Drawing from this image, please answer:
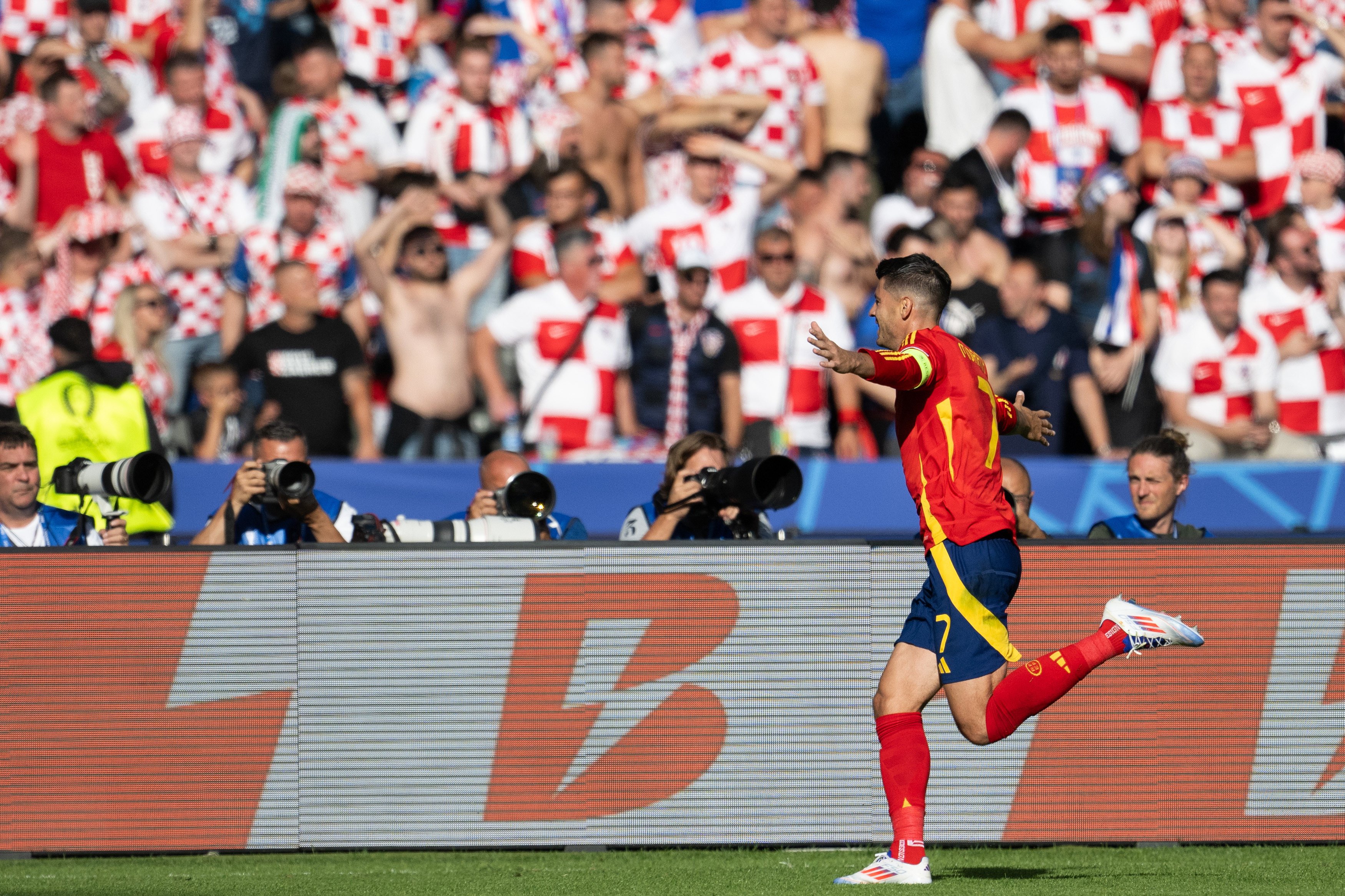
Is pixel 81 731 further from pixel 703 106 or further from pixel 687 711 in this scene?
pixel 703 106

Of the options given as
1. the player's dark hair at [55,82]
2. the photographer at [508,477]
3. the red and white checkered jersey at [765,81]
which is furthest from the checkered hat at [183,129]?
the photographer at [508,477]

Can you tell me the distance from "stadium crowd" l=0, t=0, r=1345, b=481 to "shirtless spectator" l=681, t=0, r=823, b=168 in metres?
0.03

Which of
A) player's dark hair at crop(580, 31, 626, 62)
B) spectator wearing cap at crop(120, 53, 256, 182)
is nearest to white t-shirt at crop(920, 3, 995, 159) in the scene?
player's dark hair at crop(580, 31, 626, 62)

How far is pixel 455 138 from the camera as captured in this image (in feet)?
38.8

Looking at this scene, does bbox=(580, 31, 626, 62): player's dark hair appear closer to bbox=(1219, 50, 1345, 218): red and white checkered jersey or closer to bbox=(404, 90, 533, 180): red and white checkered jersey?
bbox=(404, 90, 533, 180): red and white checkered jersey

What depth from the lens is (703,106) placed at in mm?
11969

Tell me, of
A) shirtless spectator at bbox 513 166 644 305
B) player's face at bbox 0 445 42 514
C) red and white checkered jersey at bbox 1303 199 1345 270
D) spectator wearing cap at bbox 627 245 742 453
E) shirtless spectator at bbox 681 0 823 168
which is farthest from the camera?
shirtless spectator at bbox 681 0 823 168

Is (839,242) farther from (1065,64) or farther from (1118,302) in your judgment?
(1065,64)

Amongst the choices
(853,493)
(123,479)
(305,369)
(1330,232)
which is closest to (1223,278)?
(1330,232)

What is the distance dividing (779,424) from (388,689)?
455 centimetres

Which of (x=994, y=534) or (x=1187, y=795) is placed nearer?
(x=994, y=534)

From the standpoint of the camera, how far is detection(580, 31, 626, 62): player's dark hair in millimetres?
11984

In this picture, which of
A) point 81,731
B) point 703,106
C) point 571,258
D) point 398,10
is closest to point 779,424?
point 571,258

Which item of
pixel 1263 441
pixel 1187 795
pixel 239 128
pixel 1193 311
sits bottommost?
pixel 1187 795
